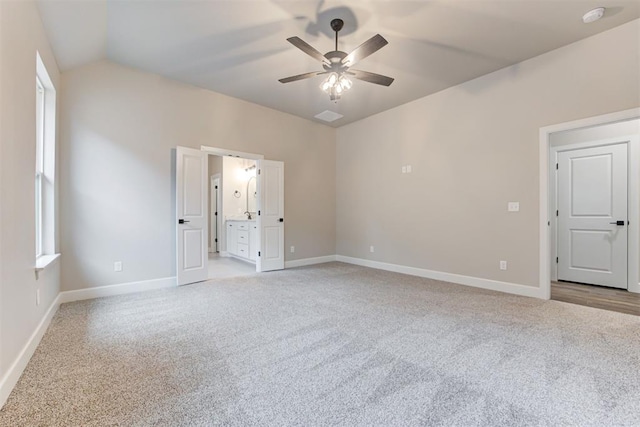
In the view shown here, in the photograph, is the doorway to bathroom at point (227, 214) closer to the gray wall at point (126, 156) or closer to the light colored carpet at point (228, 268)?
the light colored carpet at point (228, 268)

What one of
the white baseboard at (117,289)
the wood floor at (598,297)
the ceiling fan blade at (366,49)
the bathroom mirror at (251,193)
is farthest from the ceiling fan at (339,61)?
the bathroom mirror at (251,193)

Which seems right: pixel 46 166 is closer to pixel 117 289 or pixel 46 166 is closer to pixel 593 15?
pixel 117 289

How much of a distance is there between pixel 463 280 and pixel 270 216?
3.33 m

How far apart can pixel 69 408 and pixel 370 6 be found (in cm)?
362

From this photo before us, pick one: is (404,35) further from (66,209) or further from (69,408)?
(66,209)

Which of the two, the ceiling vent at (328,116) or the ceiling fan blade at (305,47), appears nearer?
the ceiling fan blade at (305,47)

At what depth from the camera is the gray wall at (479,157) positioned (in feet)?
10.2

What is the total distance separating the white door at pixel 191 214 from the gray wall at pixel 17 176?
1.74m

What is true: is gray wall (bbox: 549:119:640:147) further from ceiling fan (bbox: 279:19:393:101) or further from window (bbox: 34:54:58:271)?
window (bbox: 34:54:58:271)

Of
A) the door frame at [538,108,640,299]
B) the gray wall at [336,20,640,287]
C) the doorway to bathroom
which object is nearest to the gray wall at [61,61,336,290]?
the doorway to bathroom

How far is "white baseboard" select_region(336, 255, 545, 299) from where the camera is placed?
358cm

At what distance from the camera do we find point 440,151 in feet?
14.7

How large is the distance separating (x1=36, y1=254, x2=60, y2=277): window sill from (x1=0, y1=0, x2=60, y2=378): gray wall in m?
0.11

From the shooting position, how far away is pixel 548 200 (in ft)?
11.4
